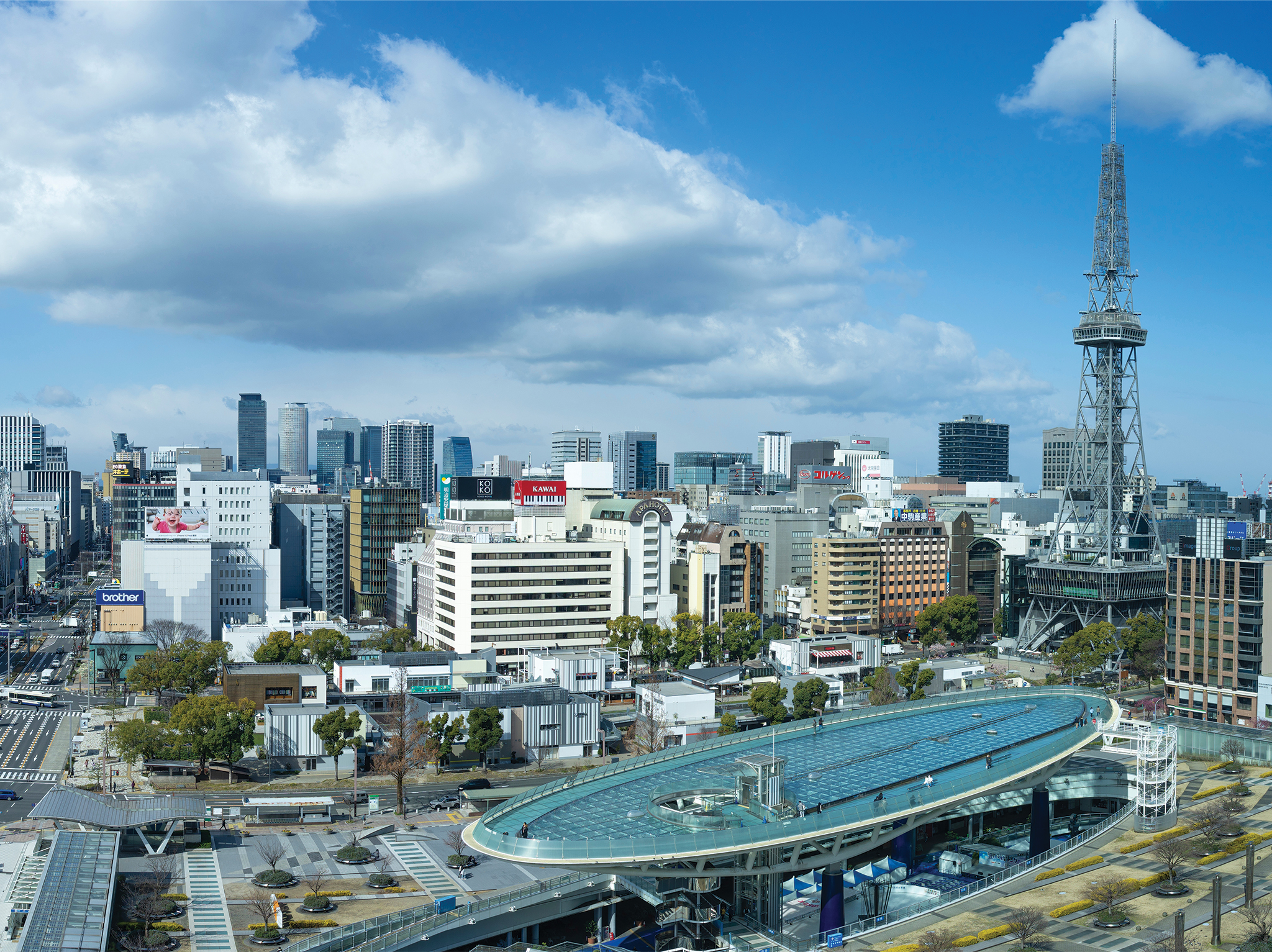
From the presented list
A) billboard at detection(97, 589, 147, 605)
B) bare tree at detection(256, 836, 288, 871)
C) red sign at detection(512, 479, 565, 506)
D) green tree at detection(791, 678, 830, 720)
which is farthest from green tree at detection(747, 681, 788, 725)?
billboard at detection(97, 589, 147, 605)

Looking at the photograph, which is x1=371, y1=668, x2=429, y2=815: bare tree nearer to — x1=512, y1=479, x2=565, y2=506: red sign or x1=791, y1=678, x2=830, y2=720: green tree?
x1=791, y1=678, x2=830, y2=720: green tree

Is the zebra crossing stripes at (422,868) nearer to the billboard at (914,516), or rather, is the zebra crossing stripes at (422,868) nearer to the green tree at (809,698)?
the green tree at (809,698)

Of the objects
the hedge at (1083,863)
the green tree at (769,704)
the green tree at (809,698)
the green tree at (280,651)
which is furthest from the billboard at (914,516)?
the hedge at (1083,863)

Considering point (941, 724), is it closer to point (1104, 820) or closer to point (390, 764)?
point (1104, 820)

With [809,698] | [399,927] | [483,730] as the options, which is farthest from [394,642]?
[399,927]

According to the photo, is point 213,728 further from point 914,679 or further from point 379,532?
point 379,532

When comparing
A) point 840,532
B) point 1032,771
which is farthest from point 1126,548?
point 1032,771
